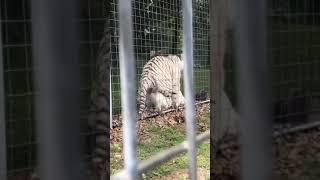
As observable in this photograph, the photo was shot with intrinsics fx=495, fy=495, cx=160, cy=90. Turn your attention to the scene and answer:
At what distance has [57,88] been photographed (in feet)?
1.23

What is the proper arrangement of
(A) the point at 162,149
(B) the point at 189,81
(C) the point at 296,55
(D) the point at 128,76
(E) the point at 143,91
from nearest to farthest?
(C) the point at 296,55 → (D) the point at 128,76 → (B) the point at 189,81 → (A) the point at 162,149 → (E) the point at 143,91

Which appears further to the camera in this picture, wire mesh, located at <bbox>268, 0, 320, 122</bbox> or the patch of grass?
the patch of grass

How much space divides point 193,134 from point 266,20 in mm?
2430

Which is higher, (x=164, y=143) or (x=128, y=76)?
(x=128, y=76)

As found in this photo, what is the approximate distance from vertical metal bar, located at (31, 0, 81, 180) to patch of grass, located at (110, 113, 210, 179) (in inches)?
84.5

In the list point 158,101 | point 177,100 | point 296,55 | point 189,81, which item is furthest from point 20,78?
point 177,100

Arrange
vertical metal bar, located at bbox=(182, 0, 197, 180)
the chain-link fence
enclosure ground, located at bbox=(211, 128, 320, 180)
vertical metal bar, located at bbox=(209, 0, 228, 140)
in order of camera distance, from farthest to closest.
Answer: the chain-link fence → vertical metal bar, located at bbox=(182, 0, 197, 180) → vertical metal bar, located at bbox=(209, 0, 228, 140) → enclosure ground, located at bbox=(211, 128, 320, 180)

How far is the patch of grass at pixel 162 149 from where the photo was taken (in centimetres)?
295

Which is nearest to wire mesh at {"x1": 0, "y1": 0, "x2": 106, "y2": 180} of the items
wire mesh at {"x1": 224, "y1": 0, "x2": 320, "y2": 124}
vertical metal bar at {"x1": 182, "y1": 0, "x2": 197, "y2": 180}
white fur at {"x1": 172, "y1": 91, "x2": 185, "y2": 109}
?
wire mesh at {"x1": 224, "y1": 0, "x2": 320, "y2": 124}

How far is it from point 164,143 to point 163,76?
145cm

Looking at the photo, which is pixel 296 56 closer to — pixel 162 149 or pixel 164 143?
pixel 162 149

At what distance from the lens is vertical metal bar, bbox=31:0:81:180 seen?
14.6 inches

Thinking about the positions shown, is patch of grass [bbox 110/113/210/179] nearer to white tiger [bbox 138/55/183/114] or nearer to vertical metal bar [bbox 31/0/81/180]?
white tiger [bbox 138/55/183/114]

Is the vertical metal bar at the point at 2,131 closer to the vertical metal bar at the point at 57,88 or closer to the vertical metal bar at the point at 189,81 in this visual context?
the vertical metal bar at the point at 57,88
